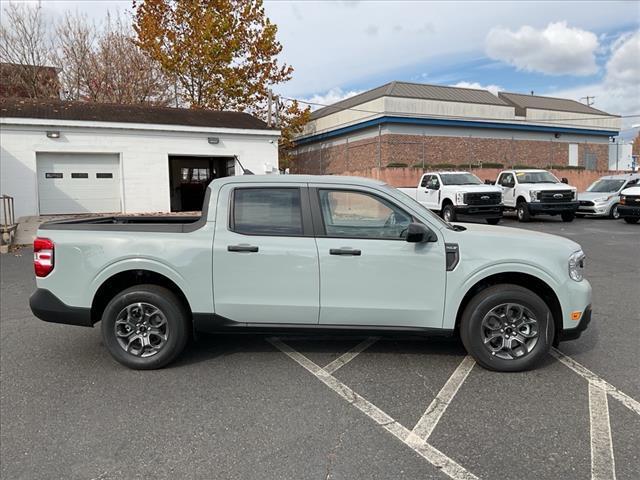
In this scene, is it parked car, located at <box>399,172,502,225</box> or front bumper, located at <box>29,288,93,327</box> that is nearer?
front bumper, located at <box>29,288,93,327</box>

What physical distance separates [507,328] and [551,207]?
15310 mm

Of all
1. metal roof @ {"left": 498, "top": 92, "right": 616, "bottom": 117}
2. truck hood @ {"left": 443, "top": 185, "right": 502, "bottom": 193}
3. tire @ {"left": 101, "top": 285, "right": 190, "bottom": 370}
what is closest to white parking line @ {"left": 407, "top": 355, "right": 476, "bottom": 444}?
tire @ {"left": 101, "top": 285, "right": 190, "bottom": 370}

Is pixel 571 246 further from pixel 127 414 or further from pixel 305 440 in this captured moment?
pixel 127 414

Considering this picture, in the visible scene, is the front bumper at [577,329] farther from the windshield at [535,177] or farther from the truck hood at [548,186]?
the windshield at [535,177]

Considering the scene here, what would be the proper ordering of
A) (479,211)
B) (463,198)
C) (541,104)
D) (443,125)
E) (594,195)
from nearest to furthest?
(463,198) < (479,211) < (594,195) < (443,125) < (541,104)

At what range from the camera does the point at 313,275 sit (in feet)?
13.8

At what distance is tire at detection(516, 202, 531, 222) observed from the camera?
714 inches

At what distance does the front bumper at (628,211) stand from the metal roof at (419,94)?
15981mm

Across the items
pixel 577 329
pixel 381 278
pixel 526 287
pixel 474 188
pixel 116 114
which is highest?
pixel 116 114

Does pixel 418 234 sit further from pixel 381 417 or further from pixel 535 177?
pixel 535 177

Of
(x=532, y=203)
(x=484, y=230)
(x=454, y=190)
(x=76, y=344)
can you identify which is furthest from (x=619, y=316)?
(x=532, y=203)

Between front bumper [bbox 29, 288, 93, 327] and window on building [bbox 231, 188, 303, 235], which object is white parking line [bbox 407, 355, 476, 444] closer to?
window on building [bbox 231, 188, 303, 235]

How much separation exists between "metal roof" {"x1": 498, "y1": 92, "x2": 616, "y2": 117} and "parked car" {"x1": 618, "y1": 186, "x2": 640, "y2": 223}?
2075 centimetres

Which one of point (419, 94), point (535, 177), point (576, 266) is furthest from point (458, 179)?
point (419, 94)
